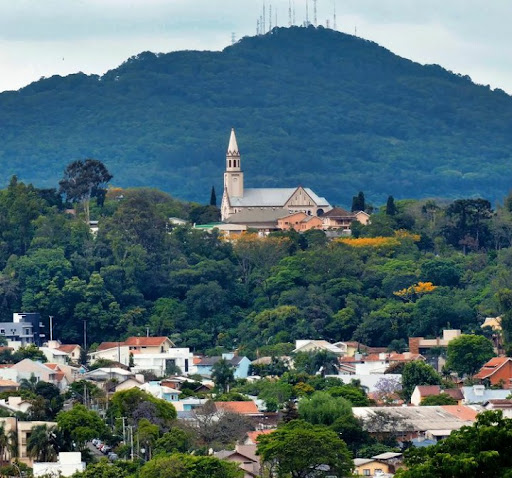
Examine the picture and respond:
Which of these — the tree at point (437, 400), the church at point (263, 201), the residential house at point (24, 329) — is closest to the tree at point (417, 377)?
the tree at point (437, 400)

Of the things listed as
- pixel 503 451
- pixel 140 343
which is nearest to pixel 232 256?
pixel 140 343

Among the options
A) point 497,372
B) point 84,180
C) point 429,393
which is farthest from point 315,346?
point 84,180

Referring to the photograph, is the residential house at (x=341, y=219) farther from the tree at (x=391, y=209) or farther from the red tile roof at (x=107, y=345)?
the red tile roof at (x=107, y=345)

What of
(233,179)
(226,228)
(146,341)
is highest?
(233,179)

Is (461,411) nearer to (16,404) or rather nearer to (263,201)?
(16,404)

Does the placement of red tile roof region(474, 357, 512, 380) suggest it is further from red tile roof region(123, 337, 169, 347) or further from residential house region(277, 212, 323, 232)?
residential house region(277, 212, 323, 232)
